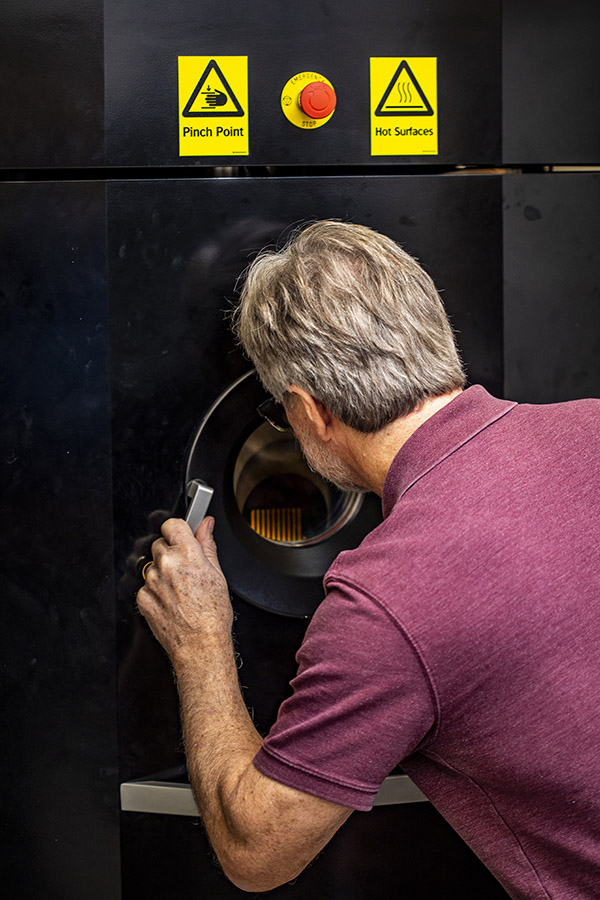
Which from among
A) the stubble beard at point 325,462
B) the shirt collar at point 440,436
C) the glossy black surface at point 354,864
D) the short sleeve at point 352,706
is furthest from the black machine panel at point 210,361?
the short sleeve at point 352,706

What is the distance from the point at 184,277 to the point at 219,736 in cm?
58

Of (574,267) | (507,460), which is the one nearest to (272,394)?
(507,460)

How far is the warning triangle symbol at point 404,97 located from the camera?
1.10 meters

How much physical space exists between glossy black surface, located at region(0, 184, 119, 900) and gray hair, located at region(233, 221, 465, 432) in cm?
26

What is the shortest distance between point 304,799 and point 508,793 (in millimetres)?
201

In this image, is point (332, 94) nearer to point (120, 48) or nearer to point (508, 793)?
point (120, 48)

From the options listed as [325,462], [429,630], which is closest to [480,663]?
[429,630]

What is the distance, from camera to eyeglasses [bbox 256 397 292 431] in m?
1.15

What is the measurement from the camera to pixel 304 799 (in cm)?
80

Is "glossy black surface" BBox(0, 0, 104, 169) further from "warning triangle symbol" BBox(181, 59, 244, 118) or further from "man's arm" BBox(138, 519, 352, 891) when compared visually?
"man's arm" BBox(138, 519, 352, 891)

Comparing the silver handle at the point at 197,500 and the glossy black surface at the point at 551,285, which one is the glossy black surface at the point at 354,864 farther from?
the glossy black surface at the point at 551,285

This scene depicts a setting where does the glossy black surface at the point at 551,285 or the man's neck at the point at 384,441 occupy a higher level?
the glossy black surface at the point at 551,285

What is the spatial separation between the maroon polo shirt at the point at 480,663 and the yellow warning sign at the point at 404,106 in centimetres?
49

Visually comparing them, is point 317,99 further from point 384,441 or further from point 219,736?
point 219,736
